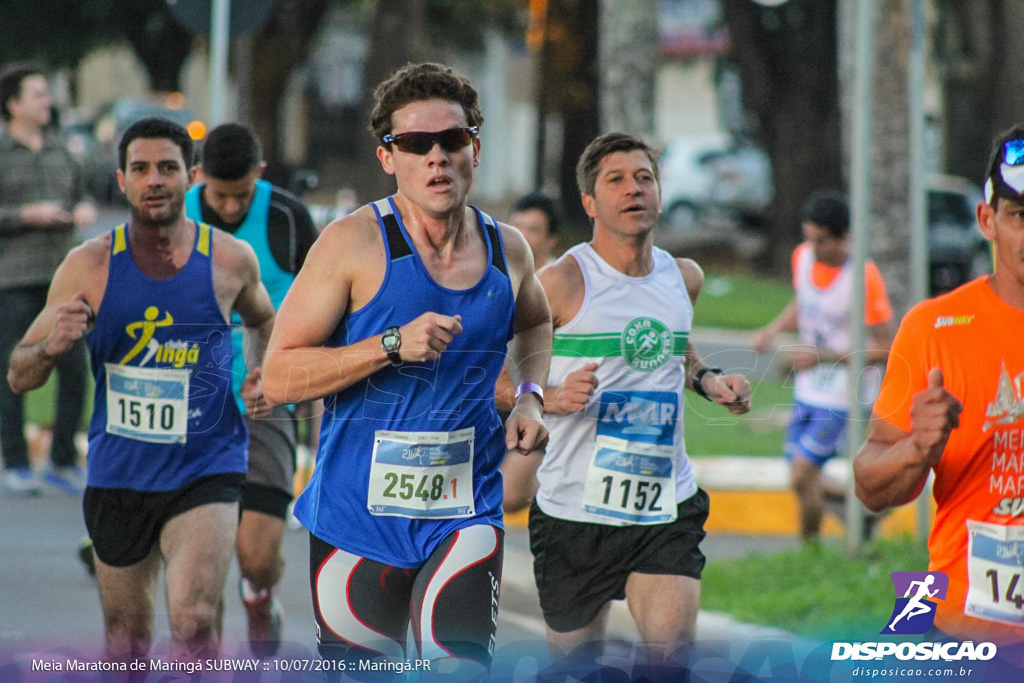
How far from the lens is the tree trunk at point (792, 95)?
23672mm

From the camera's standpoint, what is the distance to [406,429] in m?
4.09

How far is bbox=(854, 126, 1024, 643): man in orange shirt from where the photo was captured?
12.2 ft

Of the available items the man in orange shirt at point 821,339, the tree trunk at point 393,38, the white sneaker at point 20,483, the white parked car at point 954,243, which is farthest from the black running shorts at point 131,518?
the white parked car at point 954,243

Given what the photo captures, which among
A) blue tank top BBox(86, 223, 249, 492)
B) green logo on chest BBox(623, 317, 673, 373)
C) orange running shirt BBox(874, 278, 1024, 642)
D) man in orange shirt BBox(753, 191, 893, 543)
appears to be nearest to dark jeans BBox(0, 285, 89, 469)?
man in orange shirt BBox(753, 191, 893, 543)

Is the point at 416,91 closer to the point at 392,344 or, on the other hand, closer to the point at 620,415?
the point at 392,344

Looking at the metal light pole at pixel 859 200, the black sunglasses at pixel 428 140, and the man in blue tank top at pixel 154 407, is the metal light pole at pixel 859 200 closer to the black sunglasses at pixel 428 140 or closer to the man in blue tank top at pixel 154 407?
the man in blue tank top at pixel 154 407

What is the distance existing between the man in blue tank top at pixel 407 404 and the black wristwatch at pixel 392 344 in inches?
3.9

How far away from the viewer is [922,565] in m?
7.57

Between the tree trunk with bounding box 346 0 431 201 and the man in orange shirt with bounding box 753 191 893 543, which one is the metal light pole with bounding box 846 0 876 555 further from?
the tree trunk with bounding box 346 0 431 201

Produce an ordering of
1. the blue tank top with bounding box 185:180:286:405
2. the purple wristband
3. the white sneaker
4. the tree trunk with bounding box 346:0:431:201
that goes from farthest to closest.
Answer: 1. the tree trunk with bounding box 346:0:431:201
2. the white sneaker
3. the blue tank top with bounding box 185:180:286:405
4. the purple wristband

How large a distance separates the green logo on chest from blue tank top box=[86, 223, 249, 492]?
1.43m

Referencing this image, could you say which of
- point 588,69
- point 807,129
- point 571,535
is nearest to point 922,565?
point 571,535

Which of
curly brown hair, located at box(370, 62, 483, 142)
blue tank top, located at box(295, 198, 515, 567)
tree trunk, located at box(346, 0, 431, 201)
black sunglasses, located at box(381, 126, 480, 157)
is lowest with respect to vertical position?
blue tank top, located at box(295, 198, 515, 567)

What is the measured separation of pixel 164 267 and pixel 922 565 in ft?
13.7
